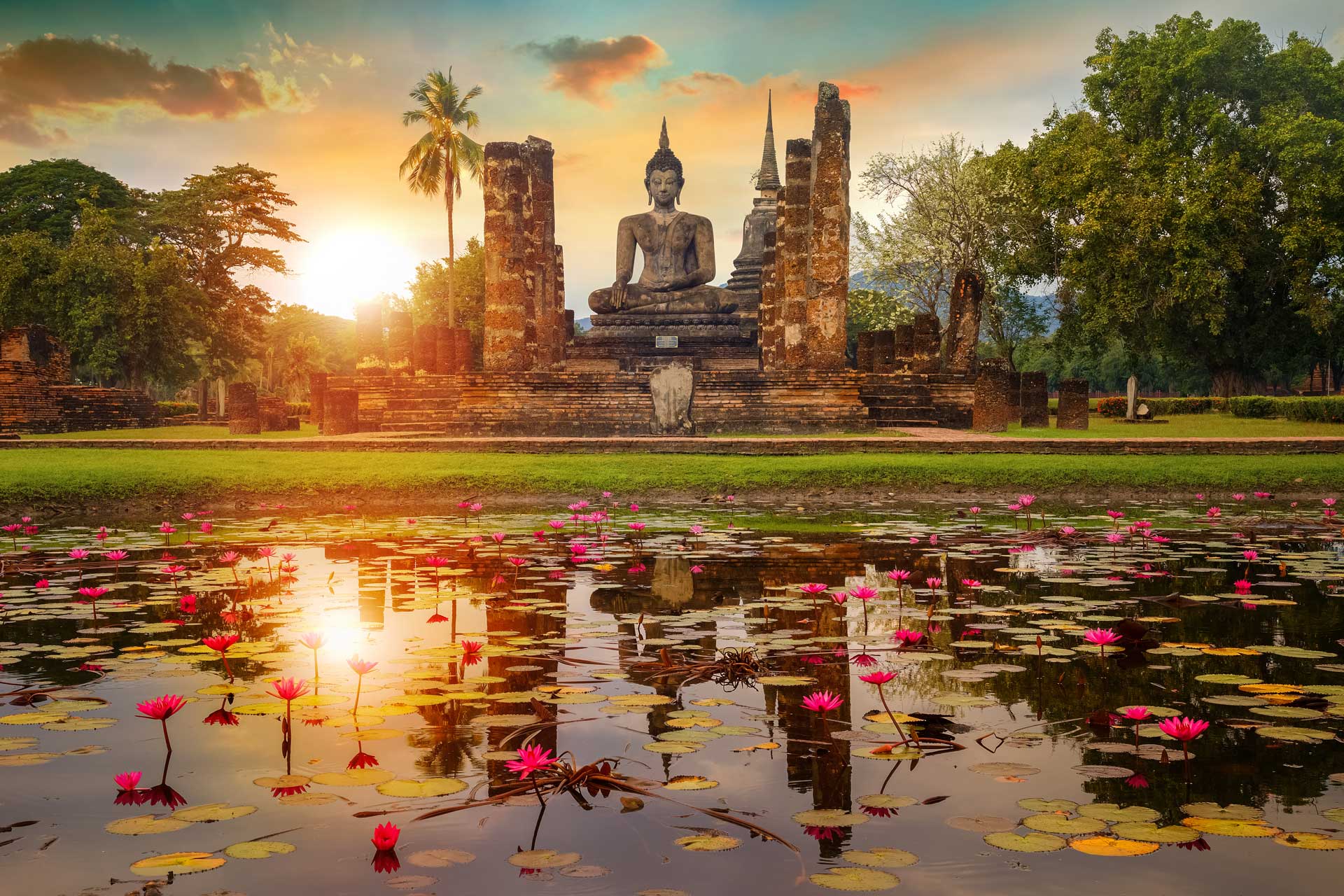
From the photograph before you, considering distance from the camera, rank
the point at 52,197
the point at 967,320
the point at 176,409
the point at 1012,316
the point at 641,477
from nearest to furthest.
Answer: the point at 641,477 < the point at 967,320 < the point at 1012,316 < the point at 176,409 < the point at 52,197

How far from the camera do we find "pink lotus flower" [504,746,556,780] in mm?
2521

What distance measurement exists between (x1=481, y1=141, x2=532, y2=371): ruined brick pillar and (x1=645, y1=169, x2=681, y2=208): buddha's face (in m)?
7.61

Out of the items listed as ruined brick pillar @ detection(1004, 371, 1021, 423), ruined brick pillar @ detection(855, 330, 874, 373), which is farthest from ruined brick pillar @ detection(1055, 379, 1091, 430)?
ruined brick pillar @ detection(855, 330, 874, 373)

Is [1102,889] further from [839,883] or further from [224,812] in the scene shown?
[224,812]

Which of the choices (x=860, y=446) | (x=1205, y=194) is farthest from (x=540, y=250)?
(x=1205, y=194)

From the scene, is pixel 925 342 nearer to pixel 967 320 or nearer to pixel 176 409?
pixel 967 320

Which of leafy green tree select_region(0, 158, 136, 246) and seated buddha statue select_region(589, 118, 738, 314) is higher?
leafy green tree select_region(0, 158, 136, 246)

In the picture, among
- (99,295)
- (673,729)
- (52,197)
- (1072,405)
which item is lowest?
(673,729)

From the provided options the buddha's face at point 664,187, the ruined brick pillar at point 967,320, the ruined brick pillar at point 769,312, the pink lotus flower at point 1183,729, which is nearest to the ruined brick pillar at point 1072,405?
the ruined brick pillar at point 967,320

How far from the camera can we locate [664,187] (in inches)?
1209

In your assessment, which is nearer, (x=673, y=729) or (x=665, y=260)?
(x=673, y=729)

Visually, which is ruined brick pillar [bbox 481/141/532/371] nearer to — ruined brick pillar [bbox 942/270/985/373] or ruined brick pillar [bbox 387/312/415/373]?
ruined brick pillar [bbox 387/312/415/373]

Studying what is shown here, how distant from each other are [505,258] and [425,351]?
18.1ft

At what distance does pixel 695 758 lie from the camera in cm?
299
